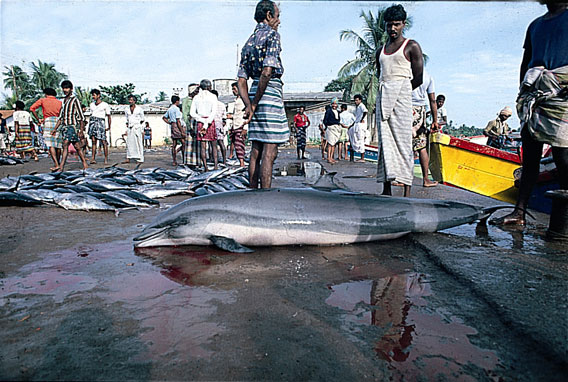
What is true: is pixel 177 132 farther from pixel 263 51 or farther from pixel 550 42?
pixel 550 42

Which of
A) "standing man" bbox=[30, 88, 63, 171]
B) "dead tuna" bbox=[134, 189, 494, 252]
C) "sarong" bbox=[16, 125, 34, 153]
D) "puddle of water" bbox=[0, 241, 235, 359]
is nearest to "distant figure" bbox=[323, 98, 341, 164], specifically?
"standing man" bbox=[30, 88, 63, 171]

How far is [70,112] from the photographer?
8117 millimetres

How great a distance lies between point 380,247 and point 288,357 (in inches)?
64.4

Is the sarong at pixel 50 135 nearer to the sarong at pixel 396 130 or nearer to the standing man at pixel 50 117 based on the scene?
the standing man at pixel 50 117

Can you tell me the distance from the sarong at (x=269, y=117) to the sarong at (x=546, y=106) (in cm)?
214

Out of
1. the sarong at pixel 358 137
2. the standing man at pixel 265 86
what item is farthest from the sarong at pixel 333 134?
the standing man at pixel 265 86

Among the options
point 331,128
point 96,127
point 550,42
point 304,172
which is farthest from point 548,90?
point 96,127

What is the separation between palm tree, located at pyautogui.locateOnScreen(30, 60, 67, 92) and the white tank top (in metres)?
54.3

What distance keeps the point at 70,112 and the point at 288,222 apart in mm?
7281

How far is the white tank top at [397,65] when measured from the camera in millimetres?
3867

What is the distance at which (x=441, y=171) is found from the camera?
19.1 ft

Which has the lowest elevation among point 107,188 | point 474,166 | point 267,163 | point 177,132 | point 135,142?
point 107,188

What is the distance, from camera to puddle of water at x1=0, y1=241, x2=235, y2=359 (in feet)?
5.19

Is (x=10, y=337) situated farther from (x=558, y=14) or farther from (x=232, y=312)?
(x=558, y=14)
